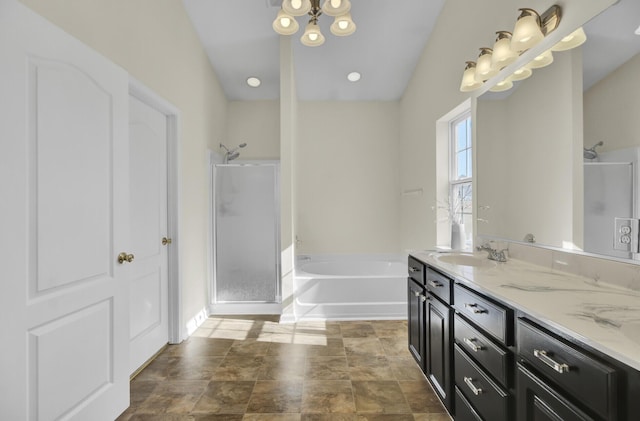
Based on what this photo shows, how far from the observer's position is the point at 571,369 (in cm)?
92

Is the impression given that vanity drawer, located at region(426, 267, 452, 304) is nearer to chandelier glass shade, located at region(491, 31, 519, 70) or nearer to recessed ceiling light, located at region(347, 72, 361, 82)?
chandelier glass shade, located at region(491, 31, 519, 70)

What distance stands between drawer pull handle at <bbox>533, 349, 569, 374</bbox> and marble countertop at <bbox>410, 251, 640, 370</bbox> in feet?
0.34

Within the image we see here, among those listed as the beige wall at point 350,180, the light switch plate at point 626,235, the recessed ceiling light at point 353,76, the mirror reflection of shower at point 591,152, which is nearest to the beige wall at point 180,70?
the beige wall at point 350,180

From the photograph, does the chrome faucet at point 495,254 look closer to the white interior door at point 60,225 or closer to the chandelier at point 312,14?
the chandelier at point 312,14

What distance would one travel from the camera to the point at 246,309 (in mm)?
3623

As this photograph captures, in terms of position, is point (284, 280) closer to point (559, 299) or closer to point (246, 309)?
point (246, 309)

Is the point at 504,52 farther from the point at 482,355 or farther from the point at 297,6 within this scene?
the point at 482,355

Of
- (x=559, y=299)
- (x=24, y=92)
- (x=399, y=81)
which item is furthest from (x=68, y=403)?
(x=399, y=81)

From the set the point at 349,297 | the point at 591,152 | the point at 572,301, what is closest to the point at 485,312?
the point at 572,301

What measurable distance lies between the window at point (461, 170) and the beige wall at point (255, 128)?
6.85ft

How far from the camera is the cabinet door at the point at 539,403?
3.00 feet

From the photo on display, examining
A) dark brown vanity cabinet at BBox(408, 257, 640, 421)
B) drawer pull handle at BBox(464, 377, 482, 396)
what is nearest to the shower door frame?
dark brown vanity cabinet at BBox(408, 257, 640, 421)

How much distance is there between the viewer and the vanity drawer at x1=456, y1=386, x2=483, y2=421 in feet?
4.79

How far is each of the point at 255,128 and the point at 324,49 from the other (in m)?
1.27
